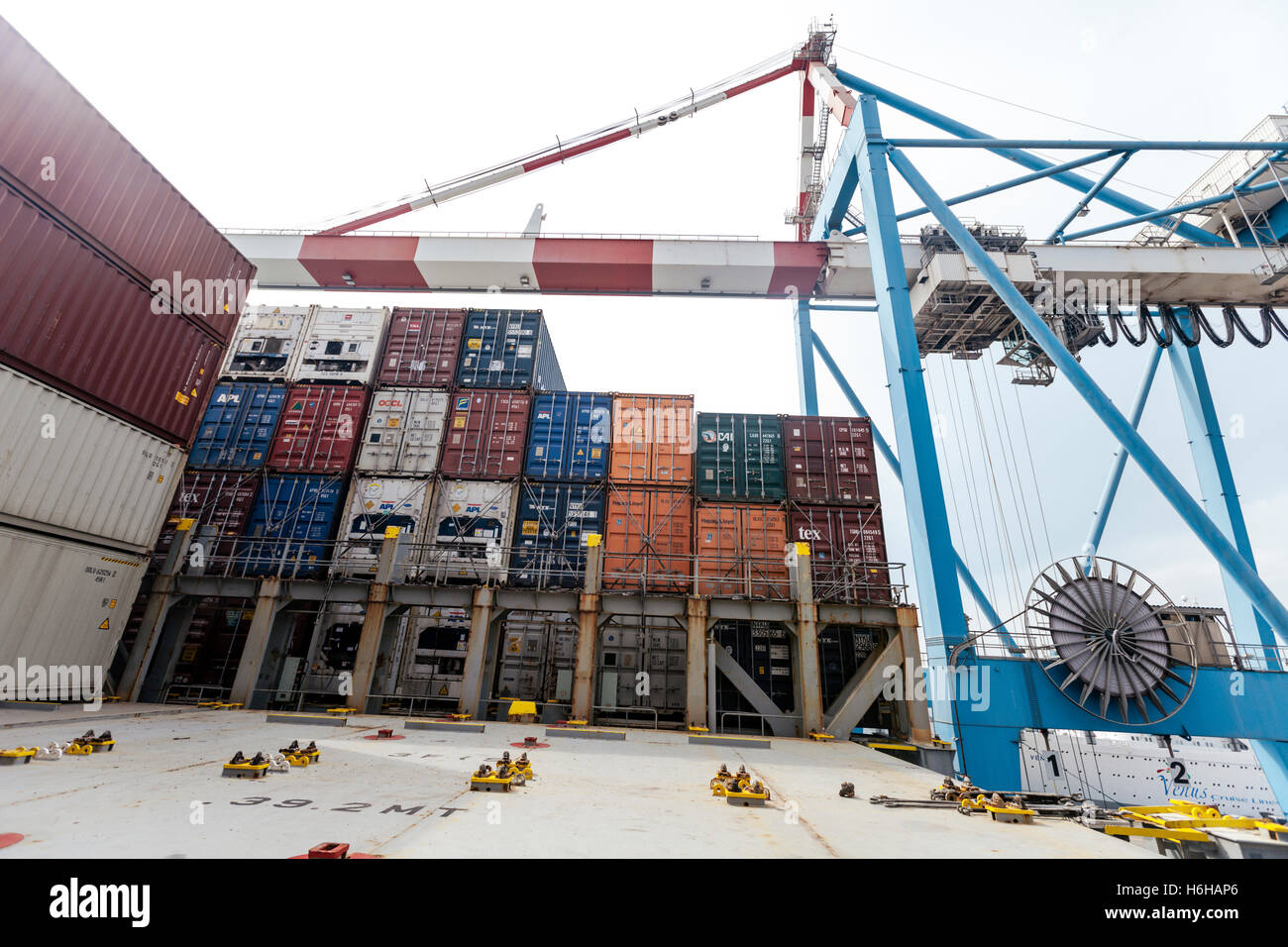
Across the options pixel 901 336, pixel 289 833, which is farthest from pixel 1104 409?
→ pixel 289 833

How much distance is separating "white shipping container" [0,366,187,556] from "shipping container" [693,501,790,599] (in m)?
13.6

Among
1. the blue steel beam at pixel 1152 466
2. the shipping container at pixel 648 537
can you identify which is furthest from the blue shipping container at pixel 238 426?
the blue steel beam at pixel 1152 466

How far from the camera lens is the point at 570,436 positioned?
1859 centimetres

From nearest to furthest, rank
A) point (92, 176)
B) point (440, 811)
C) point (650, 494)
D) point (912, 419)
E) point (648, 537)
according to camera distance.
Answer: point (440, 811) → point (92, 176) → point (912, 419) → point (648, 537) → point (650, 494)

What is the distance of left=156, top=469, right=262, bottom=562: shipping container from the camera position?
16.3 m

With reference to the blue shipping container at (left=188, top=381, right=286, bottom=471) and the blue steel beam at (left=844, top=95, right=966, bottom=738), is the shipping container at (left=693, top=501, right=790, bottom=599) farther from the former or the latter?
the blue shipping container at (left=188, top=381, right=286, bottom=471)

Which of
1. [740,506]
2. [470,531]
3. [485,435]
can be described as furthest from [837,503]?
[485,435]

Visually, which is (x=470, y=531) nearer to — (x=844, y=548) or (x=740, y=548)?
(x=740, y=548)

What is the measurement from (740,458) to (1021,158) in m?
13.3

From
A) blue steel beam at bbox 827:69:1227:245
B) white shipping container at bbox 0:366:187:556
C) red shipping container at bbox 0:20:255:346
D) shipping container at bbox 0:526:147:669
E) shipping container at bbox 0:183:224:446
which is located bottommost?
shipping container at bbox 0:526:147:669

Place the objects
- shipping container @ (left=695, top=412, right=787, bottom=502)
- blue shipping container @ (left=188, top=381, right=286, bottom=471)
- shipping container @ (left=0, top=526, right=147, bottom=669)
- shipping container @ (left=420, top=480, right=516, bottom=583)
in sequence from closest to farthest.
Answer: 1. shipping container @ (left=0, top=526, right=147, bottom=669)
2. shipping container @ (left=420, top=480, right=516, bottom=583)
3. shipping container @ (left=695, top=412, right=787, bottom=502)
4. blue shipping container @ (left=188, top=381, right=286, bottom=471)

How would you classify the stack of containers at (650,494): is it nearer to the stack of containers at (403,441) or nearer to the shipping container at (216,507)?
the stack of containers at (403,441)

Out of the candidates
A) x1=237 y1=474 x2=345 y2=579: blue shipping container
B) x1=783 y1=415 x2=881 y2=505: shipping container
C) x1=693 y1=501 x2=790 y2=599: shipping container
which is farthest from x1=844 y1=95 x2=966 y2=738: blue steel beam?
x1=237 y1=474 x2=345 y2=579: blue shipping container

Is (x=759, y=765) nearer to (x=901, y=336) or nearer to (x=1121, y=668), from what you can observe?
(x=1121, y=668)
